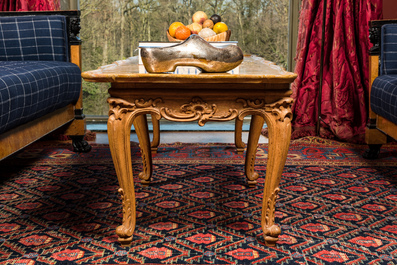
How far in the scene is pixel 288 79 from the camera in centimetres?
121

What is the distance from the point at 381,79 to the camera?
7.34 ft

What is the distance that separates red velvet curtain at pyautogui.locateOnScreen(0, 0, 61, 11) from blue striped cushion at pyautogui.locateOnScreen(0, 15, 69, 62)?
0.40m

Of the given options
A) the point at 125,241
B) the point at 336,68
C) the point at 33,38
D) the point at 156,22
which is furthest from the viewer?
the point at 156,22

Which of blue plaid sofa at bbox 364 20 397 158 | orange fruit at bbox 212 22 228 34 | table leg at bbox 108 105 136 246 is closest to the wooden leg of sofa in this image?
orange fruit at bbox 212 22 228 34

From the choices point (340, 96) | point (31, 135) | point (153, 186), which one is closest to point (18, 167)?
point (31, 135)

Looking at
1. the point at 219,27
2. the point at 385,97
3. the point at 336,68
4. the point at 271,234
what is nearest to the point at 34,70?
the point at 219,27

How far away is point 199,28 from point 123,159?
3.14 ft

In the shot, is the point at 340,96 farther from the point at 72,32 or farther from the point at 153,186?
the point at 72,32

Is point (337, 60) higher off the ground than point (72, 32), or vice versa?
point (72, 32)

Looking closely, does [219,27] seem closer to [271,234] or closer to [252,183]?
[252,183]

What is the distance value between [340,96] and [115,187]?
177cm

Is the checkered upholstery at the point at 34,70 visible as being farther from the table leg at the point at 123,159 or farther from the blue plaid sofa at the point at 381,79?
the blue plaid sofa at the point at 381,79

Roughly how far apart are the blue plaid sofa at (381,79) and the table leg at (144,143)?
1.20 m

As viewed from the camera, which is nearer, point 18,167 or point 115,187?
point 115,187
